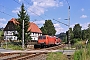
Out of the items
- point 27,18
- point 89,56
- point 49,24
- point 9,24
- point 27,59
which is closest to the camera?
point 89,56

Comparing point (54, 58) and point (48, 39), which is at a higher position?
point (48, 39)

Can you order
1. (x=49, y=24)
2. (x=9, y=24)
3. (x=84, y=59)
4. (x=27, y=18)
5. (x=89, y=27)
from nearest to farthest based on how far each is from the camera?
(x=84, y=59) < (x=89, y=27) < (x=27, y=18) < (x=9, y=24) < (x=49, y=24)

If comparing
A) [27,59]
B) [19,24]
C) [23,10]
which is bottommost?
[27,59]

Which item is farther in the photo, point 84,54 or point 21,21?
point 21,21

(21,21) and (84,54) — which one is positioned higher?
(21,21)

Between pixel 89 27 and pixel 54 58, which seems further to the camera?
pixel 89 27

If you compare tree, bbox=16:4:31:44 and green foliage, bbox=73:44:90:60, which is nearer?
green foliage, bbox=73:44:90:60

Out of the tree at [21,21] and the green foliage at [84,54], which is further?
the tree at [21,21]

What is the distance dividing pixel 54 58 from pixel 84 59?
4.71 ft

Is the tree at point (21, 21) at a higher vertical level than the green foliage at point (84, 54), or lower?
higher

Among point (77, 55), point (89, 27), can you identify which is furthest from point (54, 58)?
point (89, 27)

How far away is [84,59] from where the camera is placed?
957 cm

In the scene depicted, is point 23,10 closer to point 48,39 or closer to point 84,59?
point 48,39

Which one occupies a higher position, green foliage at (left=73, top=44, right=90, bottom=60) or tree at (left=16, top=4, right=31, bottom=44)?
tree at (left=16, top=4, right=31, bottom=44)
